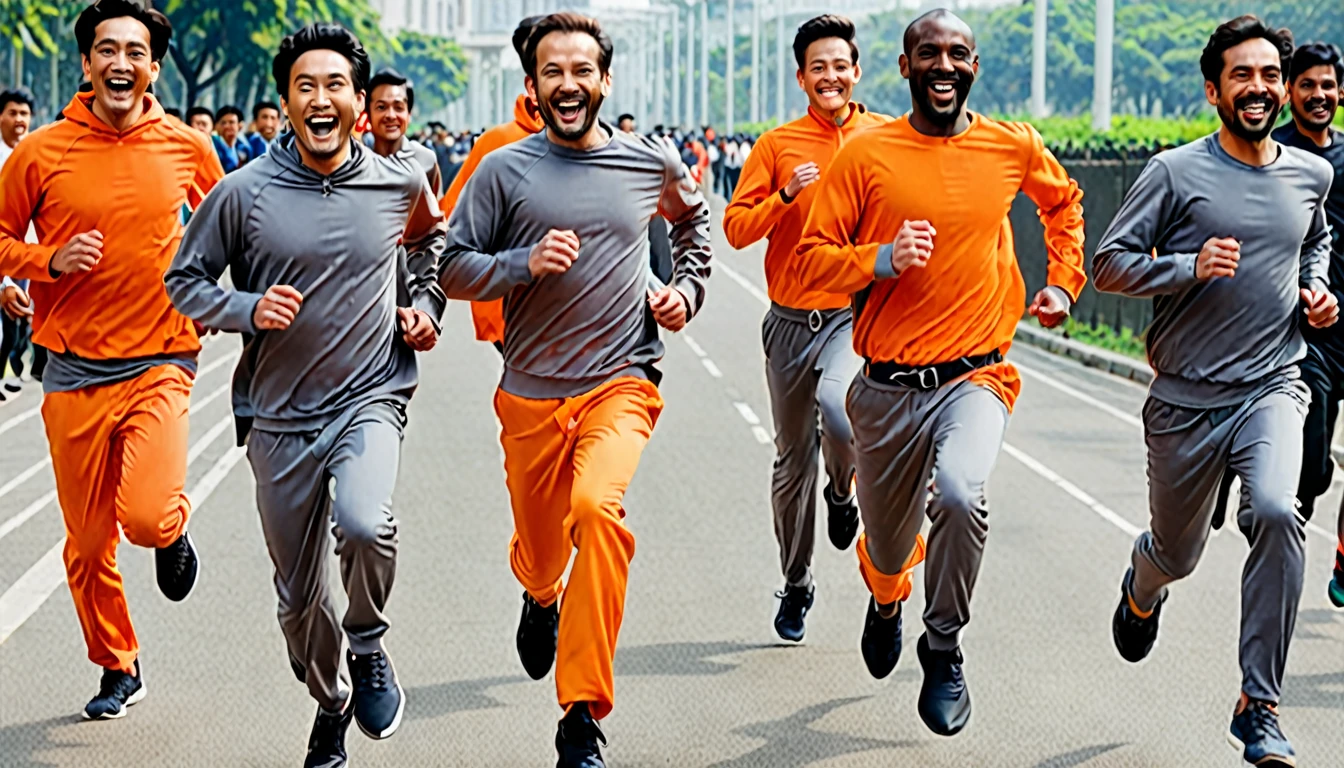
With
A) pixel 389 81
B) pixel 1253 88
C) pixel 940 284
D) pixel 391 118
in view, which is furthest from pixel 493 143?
pixel 1253 88

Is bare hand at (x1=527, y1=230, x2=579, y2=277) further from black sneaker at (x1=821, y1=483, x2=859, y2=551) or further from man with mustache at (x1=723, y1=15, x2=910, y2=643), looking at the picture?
black sneaker at (x1=821, y1=483, x2=859, y2=551)

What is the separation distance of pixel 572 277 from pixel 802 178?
6.16ft

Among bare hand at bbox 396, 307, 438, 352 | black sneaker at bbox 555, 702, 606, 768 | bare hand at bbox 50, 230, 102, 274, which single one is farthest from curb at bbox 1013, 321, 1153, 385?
black sneaker at bbox 555, 702, 606, 768

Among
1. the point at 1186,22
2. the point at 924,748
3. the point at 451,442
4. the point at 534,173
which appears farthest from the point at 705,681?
the point at 1186,22

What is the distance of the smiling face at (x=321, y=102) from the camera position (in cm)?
711

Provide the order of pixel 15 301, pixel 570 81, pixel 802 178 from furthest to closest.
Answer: pixel 802 178 < pixel 15 301 < pixel 570 81

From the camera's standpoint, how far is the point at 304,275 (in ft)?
23.5

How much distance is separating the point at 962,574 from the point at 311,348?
210cm

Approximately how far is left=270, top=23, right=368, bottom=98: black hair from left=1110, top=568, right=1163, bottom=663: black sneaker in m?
3.12

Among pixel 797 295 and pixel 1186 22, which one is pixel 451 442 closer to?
pixel 797 295

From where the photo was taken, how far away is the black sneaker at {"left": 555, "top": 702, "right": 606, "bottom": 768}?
704 centimetres

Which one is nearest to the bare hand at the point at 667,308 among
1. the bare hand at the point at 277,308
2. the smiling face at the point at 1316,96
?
the bare hand at the point at 277,308

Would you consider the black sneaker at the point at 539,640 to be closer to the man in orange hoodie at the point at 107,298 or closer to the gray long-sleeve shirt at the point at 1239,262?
the man in orange hoodie at the point at 107,298

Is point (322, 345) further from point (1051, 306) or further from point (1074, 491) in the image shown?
point (1074, 491)
